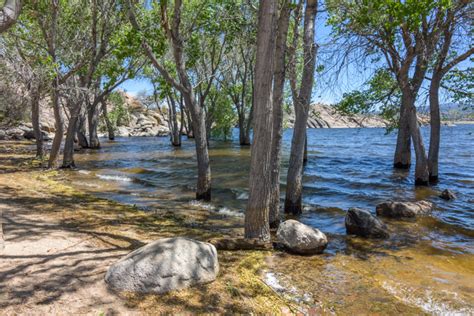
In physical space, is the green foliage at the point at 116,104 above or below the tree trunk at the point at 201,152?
above

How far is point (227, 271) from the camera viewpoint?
472cm

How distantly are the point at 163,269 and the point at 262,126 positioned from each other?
262cm

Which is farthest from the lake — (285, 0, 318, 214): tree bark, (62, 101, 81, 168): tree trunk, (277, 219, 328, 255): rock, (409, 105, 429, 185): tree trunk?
(62, 101, 81, 168): tree trunk

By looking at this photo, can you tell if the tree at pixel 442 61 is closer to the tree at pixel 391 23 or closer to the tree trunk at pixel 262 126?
the tree at pixel 391 23

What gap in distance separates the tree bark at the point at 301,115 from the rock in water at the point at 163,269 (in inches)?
171

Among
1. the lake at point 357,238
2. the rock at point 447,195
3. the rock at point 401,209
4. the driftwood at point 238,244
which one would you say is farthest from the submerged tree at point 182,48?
the rock at point 447,195

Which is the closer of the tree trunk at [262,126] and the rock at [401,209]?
the tree trunk at [262,126]

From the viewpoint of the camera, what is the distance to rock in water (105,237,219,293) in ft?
12.9

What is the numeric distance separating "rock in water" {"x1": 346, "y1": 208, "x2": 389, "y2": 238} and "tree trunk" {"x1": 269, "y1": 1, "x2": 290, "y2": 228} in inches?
67.4

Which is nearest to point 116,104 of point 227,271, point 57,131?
point 57,131

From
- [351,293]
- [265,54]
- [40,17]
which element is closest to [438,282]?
[351,293]

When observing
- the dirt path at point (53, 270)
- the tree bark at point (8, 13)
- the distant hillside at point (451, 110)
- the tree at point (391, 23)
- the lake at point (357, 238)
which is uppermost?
the tree at point (391, 23)

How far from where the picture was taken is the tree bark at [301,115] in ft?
24.0

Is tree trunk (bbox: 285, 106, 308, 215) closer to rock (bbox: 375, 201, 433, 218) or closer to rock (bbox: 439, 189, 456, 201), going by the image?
rock (bbox: 375, 201, 433, 218)
